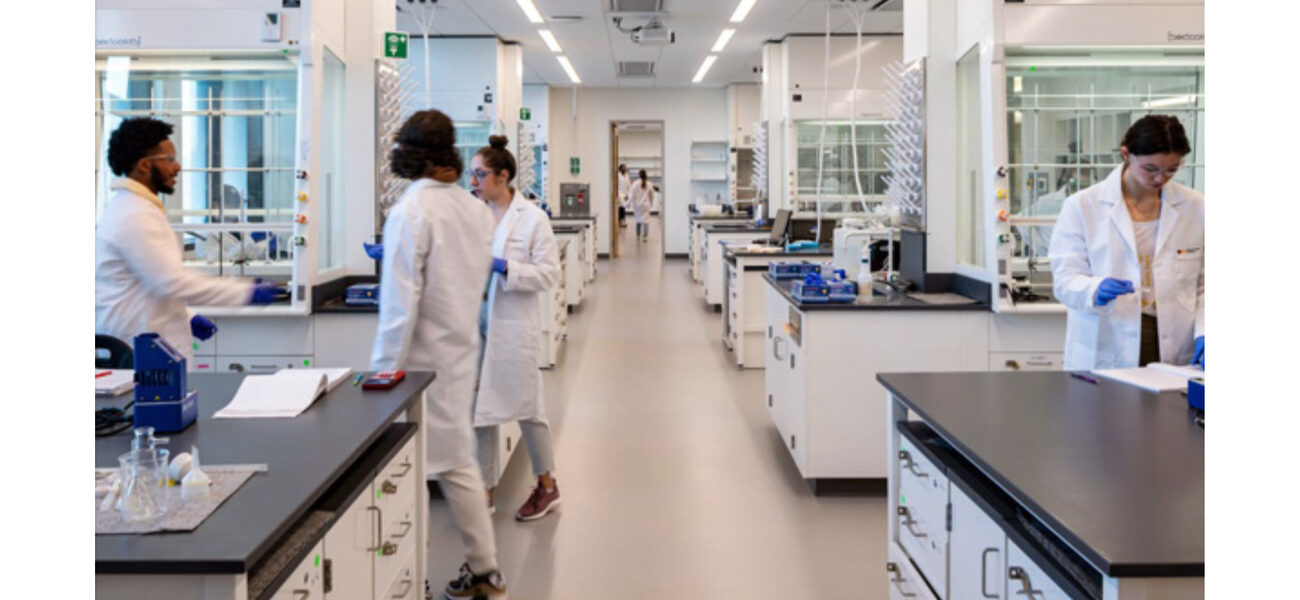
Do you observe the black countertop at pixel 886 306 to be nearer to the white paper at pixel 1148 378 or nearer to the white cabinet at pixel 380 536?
the white paper at pixel 1148 378

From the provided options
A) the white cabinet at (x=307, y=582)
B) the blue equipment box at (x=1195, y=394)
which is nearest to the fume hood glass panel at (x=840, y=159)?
the blue equipment box at (x=1195, y=394)

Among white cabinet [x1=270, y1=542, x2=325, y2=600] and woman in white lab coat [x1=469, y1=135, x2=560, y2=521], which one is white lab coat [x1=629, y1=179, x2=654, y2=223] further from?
white cabinet [x1=270, y1=542, x2=325, y2=600]

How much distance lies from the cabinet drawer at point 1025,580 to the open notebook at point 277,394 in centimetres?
157

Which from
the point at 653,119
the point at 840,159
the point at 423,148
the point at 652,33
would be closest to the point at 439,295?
the point at 423,148

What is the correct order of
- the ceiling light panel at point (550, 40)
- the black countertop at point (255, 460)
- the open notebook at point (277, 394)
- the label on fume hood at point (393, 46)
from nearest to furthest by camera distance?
the black countertop at point (255, 460) < the open notebook at point (277, 394) < the label on fume hood at point (393, 46) < the ceiling light panel at point (550, 40)

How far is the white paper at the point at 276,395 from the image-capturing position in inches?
89.4

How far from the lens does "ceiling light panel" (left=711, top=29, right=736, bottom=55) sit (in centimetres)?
1011

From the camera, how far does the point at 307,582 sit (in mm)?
1701

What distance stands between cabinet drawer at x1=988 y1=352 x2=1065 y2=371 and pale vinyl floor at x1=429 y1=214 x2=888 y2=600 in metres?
0.78

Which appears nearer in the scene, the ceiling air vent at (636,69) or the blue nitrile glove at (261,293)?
the blue nitrile glove at (261,293)

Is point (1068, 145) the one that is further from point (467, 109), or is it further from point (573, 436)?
point (467, 109)

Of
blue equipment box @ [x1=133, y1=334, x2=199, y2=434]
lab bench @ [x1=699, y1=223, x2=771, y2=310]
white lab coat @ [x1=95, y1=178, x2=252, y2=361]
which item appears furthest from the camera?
lab bench @ [x1=699, y1=223, x2=771, y2=310]

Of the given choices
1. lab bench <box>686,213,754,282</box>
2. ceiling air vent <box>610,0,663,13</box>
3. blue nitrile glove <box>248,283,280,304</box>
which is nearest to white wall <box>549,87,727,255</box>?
lab bench <box>686,213,754,282</box>
